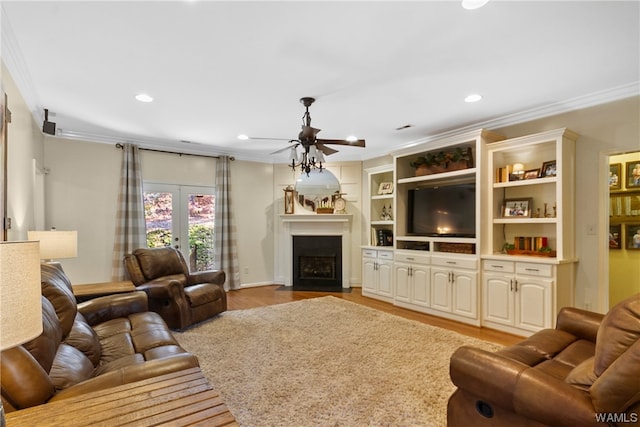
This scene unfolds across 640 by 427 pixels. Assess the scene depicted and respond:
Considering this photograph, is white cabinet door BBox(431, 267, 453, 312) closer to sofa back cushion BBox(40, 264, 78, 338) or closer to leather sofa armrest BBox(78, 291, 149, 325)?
leather sofa armrest BBox(78, 291, 149, 325)

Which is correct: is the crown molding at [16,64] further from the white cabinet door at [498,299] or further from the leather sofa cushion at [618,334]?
the white cabinet door at [498,299]

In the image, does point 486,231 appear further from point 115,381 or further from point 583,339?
point 115,381

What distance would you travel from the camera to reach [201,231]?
19.5ft

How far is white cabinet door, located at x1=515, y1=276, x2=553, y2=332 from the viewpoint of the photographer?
3438mm

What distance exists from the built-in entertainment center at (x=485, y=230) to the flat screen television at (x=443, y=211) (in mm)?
14

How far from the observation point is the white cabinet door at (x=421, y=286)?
179 inches

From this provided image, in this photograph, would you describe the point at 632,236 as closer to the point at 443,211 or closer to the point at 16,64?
the point at 443,211

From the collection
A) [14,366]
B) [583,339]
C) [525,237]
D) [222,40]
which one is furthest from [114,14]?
[525,237]

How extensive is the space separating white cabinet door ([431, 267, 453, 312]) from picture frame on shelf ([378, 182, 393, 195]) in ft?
5.89

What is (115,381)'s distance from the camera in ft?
4.73

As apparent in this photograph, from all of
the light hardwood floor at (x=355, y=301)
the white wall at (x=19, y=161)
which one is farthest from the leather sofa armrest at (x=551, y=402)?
the white wall at (x=19, y=161)

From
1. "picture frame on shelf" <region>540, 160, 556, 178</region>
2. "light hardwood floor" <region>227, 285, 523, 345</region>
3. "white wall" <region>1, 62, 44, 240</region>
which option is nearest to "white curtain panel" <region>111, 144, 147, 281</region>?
"white wall" <region>1, 62, 44, 240</region>

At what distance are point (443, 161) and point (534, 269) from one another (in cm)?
184

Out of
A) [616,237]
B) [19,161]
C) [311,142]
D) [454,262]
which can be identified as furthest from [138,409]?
[616,237]
